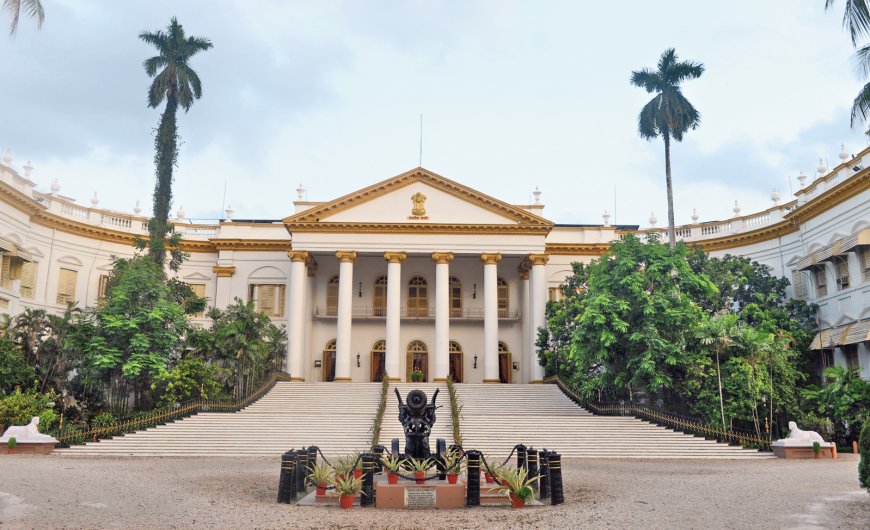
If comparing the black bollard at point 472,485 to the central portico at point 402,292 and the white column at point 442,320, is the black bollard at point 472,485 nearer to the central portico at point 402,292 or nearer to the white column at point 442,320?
the white column at point 442,320

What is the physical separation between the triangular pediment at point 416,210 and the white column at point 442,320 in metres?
1.59

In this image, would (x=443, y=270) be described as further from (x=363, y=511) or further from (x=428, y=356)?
(x=363, y=511)

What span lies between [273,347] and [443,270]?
8.50m

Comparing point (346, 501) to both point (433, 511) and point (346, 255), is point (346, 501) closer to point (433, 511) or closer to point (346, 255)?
point (433, 511)

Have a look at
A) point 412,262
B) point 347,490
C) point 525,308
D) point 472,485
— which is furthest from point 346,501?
point 412,262

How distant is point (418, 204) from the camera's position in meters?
34.7

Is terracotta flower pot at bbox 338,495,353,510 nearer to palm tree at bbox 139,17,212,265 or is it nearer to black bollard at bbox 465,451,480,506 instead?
black bollard at bbox 465,451,480,506

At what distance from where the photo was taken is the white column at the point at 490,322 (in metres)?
33.3

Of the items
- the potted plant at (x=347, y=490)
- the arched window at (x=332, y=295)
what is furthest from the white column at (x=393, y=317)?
the potted plant at (x=347, y=490)

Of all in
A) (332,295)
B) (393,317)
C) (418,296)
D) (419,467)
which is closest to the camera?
(419,467)

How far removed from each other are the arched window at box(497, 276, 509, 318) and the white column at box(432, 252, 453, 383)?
5.07 metres

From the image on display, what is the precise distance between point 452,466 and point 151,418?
50.5ft

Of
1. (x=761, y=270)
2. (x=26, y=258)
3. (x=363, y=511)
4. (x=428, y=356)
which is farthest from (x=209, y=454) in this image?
(x=761, y=270)

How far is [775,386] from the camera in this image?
981 inches
